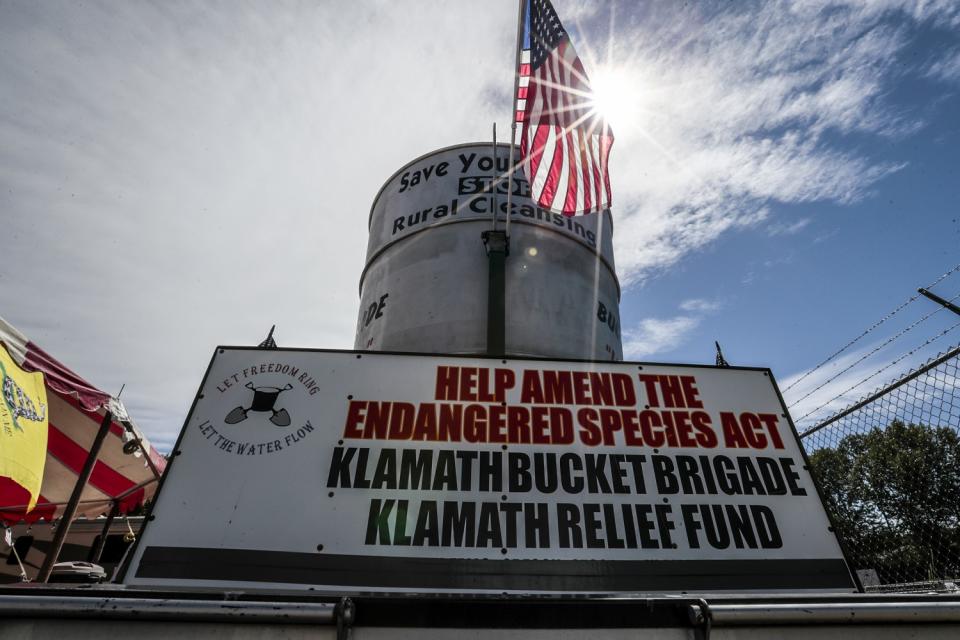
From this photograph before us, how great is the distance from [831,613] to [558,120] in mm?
4932

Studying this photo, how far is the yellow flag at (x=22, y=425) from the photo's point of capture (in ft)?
13.6

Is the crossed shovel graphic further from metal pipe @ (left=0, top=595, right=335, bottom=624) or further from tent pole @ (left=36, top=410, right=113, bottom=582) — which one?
tent pole @ (left=36, top=410, right=113, bottom=582)

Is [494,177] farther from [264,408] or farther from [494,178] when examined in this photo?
[264,408]

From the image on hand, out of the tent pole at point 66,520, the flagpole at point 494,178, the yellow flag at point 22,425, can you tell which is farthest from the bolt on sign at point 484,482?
the tent pole at point 66,520

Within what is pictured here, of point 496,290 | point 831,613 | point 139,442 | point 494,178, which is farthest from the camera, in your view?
point 139,442

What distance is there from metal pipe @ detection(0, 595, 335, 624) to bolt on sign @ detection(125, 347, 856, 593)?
0.49 m

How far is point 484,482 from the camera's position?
277 cm

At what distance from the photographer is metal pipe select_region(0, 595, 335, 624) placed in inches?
77.0

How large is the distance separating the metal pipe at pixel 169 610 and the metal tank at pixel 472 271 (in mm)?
2875

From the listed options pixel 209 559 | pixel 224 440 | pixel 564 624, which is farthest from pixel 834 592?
pixel 224 440

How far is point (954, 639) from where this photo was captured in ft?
7.00

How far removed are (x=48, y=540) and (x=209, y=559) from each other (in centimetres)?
1442

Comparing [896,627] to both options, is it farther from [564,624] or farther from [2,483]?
[2,483]

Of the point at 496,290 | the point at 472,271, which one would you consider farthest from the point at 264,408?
the point at 472,271
